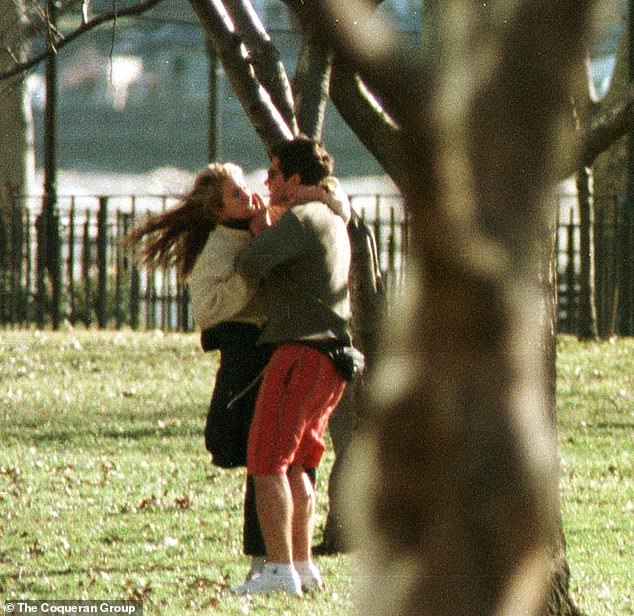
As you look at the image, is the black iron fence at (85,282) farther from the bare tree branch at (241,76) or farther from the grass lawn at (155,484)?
the bare tree branch at (241,76)

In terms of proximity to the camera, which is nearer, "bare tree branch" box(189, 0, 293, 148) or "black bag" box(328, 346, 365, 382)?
"black bag" box(328, 346, 365, 382)

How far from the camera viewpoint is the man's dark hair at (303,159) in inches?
253

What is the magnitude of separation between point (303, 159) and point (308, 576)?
165 centimetres

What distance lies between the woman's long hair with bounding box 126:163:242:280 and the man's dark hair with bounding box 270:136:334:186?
30cm

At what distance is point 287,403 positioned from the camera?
6227 millimetres

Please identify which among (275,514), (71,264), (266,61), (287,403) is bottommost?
(275,514)

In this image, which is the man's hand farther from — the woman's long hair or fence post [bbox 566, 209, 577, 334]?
fence post [bbox 566, 209, 577, 334]

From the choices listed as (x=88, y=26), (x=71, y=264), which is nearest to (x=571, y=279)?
(x=71, y=264)

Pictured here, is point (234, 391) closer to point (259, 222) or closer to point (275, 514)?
point (275, 514)

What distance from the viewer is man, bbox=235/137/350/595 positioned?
626 centimetres

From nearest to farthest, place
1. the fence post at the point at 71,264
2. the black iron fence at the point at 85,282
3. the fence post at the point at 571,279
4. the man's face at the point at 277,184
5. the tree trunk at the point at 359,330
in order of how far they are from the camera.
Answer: the man's face at the point at 277,184 → the tree trunk at the point at 359,330 → the fence post at the point at 571,279 → the fence post at the point at 71,264 → the black iron fence at the point at 85,282

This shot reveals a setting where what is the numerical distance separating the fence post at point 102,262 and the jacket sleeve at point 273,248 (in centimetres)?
1174

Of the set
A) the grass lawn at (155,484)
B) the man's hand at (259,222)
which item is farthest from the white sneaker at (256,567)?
the man's hand at (259,222)

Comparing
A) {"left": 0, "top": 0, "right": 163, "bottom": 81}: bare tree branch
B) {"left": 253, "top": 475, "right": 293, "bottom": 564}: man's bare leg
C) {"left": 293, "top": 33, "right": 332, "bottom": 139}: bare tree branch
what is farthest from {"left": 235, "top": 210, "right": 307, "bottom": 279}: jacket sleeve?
{"left": 0, "top": 0, "right": 163, "bottom": 81}: bare tree branch
